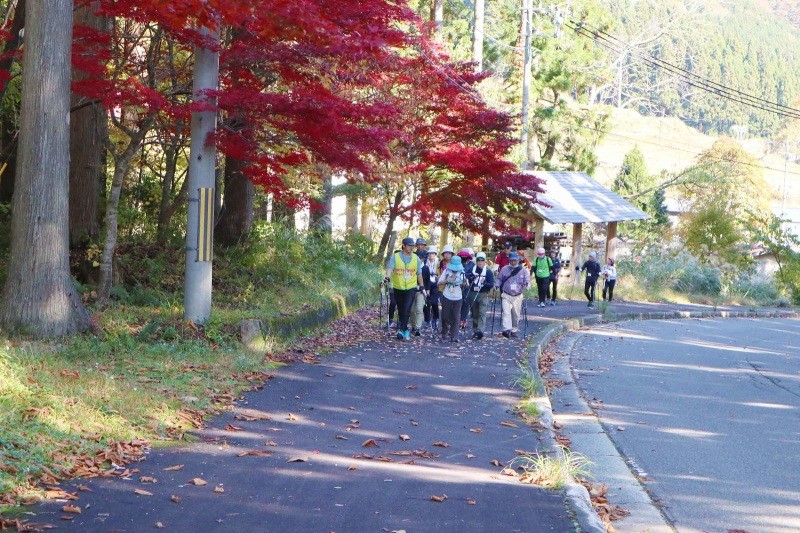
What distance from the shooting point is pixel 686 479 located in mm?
8008

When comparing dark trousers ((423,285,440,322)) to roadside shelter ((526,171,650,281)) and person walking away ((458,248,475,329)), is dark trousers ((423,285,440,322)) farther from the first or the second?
roadside shelter ((526,171,650,281))

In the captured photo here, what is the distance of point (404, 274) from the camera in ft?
50.4

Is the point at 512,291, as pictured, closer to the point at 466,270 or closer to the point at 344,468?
the point at 466,270

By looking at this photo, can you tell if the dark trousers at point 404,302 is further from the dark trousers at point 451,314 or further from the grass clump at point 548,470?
the grass clump at point 548,470

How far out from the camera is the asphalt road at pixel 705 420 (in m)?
7.29

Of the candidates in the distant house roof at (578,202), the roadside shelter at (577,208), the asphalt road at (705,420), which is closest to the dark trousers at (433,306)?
the asphalt road at (705,420)

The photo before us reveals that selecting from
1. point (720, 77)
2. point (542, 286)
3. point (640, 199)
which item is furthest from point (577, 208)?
point (720, 77)

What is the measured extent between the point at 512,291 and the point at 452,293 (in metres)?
1.92

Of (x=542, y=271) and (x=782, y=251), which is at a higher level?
(x=782, y=251)

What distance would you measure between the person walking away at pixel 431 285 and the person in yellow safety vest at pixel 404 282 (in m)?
1.23

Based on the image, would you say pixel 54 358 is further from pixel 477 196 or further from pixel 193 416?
pixel 477 196

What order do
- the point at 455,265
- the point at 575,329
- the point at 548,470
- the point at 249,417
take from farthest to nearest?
the point at 575,329 < the point at 455,265 < the point at 249,417 < the point at 548,470

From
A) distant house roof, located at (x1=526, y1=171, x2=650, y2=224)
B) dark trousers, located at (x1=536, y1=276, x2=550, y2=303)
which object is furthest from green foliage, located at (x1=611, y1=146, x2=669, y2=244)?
dark trousers, located at (x1=536, y1=276, x2=550, y2=303)

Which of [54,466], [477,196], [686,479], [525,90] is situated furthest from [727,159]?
[54,466]
